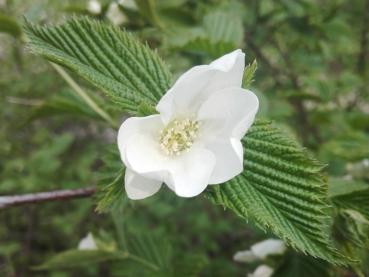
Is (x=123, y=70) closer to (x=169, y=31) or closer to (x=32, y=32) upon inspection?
(x=32, y=32)

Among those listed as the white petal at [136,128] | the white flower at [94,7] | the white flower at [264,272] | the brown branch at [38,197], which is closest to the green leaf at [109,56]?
the white petal at [136,128]

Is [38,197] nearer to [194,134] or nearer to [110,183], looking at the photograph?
[110,183]

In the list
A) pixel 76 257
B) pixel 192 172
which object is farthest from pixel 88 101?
pixel 192 172

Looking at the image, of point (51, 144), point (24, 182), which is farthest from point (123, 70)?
point (51, 144)

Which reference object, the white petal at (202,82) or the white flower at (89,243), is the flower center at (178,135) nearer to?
the white petal at (202,82)

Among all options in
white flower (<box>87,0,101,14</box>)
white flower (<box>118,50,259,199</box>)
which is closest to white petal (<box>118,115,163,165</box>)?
white flower (<box>118,50,259,199</box>)

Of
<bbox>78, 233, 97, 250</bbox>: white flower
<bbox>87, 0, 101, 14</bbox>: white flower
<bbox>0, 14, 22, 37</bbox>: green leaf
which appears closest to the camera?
<bbox>0, 14, 22, 37</bbox>: green leaf

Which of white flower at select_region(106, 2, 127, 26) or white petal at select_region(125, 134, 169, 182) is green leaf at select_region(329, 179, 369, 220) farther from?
white flower at select_region(106, 2, 127, 26)
